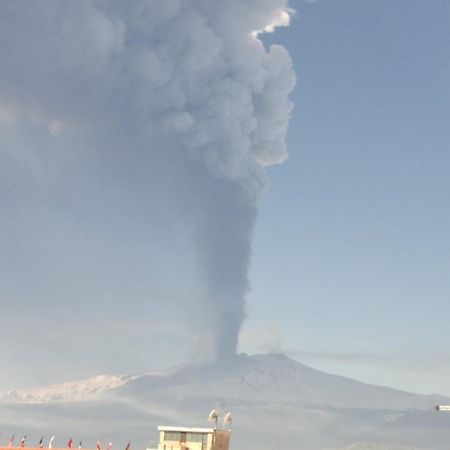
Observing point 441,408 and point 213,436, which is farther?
point 441,408

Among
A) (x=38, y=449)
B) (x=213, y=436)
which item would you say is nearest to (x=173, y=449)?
(x=213, y=436)

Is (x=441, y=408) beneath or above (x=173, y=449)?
above

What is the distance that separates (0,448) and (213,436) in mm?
38573

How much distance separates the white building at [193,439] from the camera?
147 meters

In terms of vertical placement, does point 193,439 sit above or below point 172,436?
below

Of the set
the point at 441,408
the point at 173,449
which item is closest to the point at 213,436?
the point at 173,449

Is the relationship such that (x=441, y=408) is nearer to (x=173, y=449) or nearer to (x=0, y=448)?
(x=173, y=449)

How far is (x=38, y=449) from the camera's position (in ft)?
511

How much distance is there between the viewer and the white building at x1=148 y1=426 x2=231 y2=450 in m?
147

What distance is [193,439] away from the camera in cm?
14925

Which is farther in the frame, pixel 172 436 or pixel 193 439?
pixel 172 436

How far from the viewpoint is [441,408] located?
6983 inches

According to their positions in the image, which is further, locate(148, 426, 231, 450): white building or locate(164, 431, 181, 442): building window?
locate(164, 431, 181, 442): building window

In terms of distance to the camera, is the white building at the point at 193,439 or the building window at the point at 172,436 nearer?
the white building at the point at 193,439
